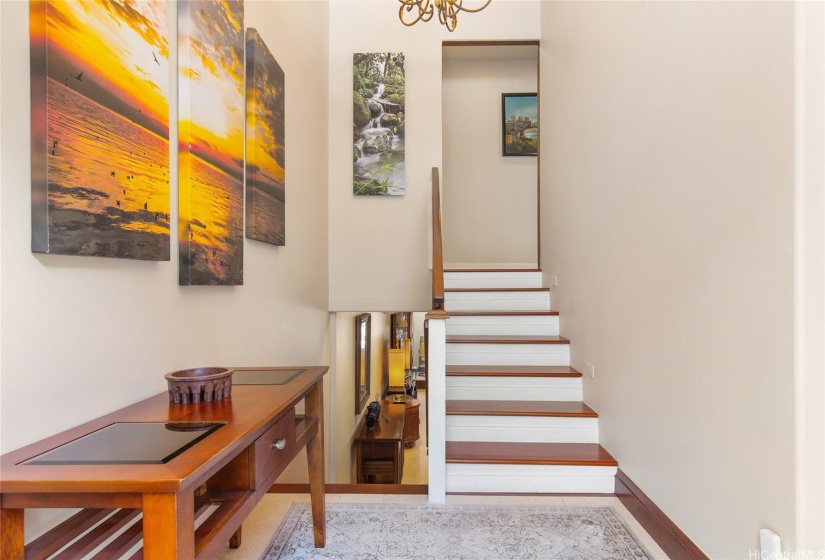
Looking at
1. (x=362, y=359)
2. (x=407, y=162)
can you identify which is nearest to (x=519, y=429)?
(x=407, y=162)

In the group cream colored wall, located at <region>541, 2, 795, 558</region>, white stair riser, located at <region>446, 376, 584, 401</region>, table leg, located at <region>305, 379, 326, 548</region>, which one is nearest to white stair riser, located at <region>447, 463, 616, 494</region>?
cream colored wall, located at <region>541, 2, 795, 558</region>

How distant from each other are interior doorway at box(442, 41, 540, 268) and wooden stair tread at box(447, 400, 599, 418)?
2.74 metres

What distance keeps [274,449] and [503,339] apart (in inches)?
99.5

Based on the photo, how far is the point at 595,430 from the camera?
2947mm

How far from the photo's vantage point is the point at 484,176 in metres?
5.83

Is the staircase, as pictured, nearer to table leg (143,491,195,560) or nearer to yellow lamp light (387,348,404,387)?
table leg (143,491,195,560)

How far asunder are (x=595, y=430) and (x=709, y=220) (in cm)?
166

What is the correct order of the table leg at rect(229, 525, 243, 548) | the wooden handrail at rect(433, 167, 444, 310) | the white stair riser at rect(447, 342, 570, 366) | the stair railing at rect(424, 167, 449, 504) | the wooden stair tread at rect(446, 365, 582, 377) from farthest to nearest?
the white stair riser at rect(447, 342, 570, 366), the wooden stair tread at rect(446, 365, 582, 377), the wooden handrail at rect(433, 167, 444, 310), the stair railing at rect(424, 167, 449, 504), the table leg at rect(229, 525, 243, 548)

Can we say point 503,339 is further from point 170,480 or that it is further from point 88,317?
point 170,480

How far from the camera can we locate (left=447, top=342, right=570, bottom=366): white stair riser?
11.7 feet

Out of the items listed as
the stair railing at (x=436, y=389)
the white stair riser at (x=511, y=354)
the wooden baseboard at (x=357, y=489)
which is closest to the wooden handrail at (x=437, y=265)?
the stair railing at (x=436, y=389)

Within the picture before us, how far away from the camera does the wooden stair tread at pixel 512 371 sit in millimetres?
3268

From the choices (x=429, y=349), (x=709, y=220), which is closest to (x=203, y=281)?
(x=429, y=349)

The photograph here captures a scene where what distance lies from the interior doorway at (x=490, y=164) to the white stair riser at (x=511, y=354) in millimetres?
2272
